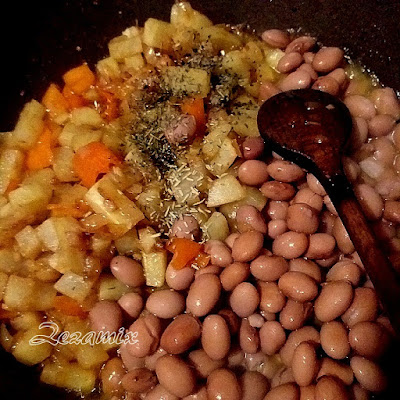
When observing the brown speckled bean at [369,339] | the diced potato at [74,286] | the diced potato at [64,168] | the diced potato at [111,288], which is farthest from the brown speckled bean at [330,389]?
the diced potato at [64,168]

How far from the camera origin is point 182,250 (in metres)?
1.70

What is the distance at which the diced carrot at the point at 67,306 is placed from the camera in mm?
1668

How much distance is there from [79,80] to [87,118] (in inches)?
9.7

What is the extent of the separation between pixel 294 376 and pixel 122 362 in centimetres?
58

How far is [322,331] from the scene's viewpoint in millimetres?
1538

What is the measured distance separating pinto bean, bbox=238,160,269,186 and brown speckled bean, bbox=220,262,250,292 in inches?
13.0

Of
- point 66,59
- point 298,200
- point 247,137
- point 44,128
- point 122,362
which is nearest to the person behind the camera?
point 122,362

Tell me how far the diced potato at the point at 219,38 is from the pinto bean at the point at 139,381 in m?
1.40

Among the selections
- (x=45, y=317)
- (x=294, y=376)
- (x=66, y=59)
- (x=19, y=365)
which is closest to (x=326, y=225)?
(x=294, y=376)

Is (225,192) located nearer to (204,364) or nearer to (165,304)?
(165,304)

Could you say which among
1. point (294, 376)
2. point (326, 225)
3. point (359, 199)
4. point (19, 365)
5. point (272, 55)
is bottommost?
point (19, 365)

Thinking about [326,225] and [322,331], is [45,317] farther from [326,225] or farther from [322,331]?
[326,225]

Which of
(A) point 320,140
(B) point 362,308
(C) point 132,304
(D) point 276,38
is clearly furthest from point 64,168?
(B) point 362,308

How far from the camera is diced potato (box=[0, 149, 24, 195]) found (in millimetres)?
1857
